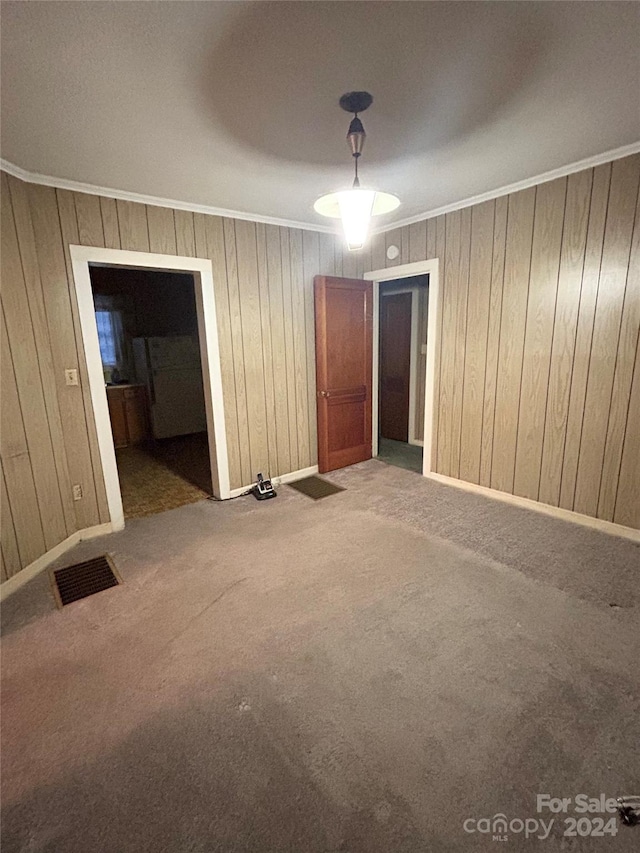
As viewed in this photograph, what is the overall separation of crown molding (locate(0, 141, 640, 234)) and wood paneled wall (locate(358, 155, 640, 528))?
0.16ft

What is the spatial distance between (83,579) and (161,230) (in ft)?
8.51

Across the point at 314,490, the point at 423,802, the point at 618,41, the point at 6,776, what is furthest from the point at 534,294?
the point at 6,776

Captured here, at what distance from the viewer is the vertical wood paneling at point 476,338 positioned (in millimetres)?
3238

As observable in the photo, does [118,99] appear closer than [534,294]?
Yes

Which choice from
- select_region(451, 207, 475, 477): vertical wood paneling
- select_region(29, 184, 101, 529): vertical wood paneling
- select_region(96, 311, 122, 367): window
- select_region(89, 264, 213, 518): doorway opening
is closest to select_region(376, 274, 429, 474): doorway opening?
select_region(451, 207, 475, 477): vertical wood paneling

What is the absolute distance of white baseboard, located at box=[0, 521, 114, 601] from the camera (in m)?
2.33

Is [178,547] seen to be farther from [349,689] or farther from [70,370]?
[349,689]

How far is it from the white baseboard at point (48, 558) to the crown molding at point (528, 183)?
12.5ft

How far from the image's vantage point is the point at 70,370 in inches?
109

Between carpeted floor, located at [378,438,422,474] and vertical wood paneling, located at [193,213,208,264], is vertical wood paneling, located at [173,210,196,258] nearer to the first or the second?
vertical wood paneling, located at [193,213,208,264]

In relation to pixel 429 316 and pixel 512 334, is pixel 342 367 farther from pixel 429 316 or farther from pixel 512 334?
pixel 512 334

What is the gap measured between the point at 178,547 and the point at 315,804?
6.25 ft

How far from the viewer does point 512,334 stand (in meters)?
3.19

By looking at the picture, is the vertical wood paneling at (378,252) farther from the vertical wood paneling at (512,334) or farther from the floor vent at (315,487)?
the floor vent at (315,487)
